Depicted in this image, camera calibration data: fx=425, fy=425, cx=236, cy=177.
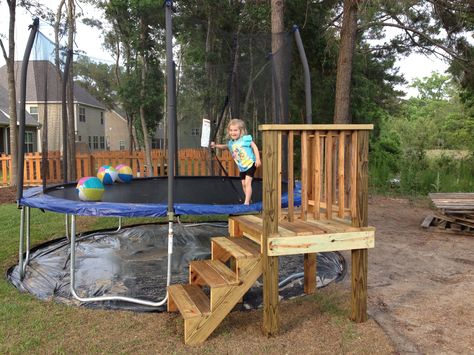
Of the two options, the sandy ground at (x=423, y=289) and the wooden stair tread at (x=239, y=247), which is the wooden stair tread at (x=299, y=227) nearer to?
the wooden stair tread at (x=239, y=247)

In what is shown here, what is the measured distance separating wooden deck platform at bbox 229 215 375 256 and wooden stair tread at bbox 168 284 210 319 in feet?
1.62

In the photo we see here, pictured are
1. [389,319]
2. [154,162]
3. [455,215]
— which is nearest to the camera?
[389,319]

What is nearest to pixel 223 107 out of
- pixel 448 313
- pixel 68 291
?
pixel 68 291

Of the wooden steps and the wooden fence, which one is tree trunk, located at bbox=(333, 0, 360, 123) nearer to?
the wooden fence

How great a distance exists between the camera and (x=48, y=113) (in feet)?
13.8

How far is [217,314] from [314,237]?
28.6 inches

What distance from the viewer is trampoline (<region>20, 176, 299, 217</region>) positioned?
2.98 m

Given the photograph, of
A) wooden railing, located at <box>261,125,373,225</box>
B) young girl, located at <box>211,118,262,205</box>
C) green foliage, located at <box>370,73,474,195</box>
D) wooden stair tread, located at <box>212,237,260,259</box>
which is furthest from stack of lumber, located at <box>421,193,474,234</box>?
wooden stair tread, located at <box>212,237,260,259</box>

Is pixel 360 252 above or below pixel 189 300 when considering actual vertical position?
above

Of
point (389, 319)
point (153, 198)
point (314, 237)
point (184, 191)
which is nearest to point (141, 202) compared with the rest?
point (153, 198)

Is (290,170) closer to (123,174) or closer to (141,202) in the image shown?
(141,202)

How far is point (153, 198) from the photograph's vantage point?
16.4 feet

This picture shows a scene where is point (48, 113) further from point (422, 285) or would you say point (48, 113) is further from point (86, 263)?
point (422, 285)

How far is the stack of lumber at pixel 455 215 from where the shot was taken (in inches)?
214
